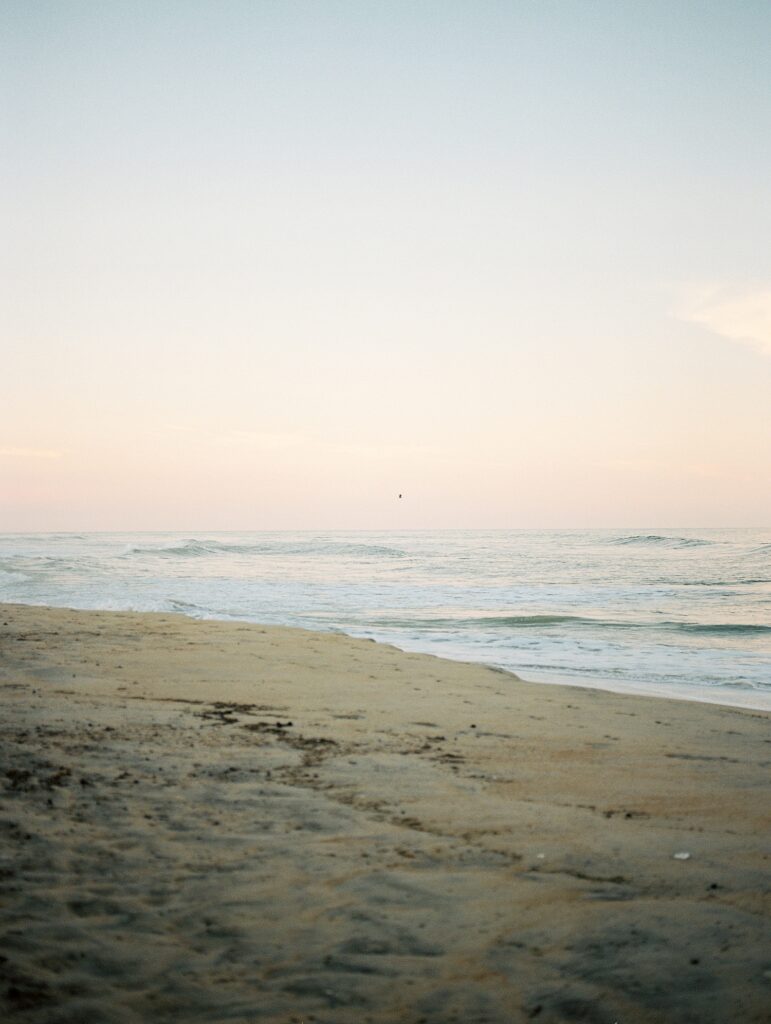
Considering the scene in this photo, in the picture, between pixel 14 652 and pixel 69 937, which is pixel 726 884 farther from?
pixel 14 652

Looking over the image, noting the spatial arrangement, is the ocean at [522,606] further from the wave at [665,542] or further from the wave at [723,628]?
the wave at [665,542]

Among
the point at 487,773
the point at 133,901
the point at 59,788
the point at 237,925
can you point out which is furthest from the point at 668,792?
the point at 59,788

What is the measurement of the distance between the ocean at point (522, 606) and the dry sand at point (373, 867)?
463cm

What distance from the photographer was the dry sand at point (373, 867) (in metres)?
2.31

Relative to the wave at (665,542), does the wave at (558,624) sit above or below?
below

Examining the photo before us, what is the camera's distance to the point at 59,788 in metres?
3.91

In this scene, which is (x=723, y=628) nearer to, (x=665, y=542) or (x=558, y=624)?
(x=558, y=624)

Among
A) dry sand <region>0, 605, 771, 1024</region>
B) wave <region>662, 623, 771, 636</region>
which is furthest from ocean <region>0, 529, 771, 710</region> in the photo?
dry sand <region>0, 605, 771, 1024</region>

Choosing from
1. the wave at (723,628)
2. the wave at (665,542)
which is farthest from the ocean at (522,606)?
the wave at (665,542)

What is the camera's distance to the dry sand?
231 cm

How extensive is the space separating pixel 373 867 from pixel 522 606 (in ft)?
53.8

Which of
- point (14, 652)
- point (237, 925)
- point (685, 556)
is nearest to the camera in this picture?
point (237, 925)

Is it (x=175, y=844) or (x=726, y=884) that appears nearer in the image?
(x=726, y=884)

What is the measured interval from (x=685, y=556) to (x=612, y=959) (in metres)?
43.4
